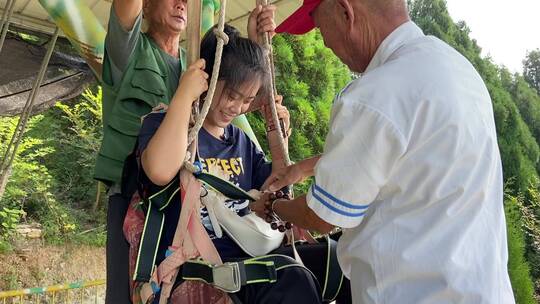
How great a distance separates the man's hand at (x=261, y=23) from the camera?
5.37 feet

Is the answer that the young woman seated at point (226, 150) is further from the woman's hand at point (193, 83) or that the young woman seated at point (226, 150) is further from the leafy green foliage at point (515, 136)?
the leafy green foliage at point (515, 136)

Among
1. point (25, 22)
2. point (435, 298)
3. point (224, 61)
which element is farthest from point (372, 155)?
point (25, 22)

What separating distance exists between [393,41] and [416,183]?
29 cm

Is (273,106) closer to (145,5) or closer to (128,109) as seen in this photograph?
(128,109)

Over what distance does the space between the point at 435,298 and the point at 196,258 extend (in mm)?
526

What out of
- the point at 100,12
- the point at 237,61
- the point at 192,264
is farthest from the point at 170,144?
the point at 100,12

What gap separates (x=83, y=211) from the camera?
32.0ft

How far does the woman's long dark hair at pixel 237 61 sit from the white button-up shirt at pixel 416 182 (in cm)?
51

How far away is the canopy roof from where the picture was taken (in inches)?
128

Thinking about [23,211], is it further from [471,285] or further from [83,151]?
[471,285]

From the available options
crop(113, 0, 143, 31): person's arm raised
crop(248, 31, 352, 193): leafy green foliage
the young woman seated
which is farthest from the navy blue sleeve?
crop(248, 31, 352, 193): leafy green foliage

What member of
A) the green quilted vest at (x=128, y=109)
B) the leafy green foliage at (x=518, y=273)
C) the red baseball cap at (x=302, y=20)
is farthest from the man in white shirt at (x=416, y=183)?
the leafy green foliage at (x=518, y=273)

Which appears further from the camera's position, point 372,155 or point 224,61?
point 224,61

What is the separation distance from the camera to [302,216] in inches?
44.4
